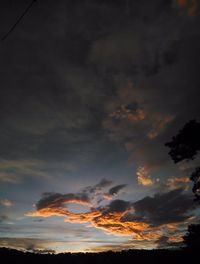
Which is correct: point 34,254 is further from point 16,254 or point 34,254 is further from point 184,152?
point 184,152

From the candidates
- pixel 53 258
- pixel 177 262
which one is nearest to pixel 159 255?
pixel 177 262

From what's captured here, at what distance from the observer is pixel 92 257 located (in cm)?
4206

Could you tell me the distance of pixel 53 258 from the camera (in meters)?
39.6

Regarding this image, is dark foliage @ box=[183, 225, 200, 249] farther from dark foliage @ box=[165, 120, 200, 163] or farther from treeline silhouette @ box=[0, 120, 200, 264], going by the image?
dark foliage @ box=[165, 120, 200, 163]

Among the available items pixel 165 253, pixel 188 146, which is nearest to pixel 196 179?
pixel 188 146

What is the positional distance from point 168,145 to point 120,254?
2564 cm

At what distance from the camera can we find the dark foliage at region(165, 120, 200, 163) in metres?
19.1

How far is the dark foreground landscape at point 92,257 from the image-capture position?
108 feet

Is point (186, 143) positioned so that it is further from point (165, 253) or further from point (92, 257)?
point (92, 257)

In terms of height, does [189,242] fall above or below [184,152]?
below

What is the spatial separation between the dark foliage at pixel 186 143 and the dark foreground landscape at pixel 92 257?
14636 millimetres

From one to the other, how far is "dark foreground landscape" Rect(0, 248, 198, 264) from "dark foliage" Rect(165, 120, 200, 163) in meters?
14.6

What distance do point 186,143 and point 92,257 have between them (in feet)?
98.9

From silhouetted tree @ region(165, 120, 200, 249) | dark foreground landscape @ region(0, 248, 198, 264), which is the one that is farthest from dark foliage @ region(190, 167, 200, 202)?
dark foreground landscape @ region(0, 248, 198, 264)
